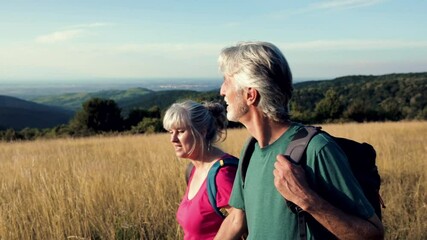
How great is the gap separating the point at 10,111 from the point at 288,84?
348 ft

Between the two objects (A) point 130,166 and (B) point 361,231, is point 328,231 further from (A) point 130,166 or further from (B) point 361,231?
(A) point 130,166

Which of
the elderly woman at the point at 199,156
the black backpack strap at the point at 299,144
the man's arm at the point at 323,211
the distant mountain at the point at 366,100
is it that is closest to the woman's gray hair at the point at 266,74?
the black backpack strap at the point at 299,144

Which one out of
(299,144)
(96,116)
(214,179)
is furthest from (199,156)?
(96,116)

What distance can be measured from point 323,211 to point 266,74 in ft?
1.70

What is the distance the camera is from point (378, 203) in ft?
5.04

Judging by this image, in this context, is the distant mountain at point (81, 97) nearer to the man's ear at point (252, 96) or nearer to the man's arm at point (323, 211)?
the man's ear at point (252, 96)

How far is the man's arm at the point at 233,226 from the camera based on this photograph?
2109 mm

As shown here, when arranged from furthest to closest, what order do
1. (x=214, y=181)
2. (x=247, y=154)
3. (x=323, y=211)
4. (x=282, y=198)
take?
(x=214, y=181) → (x=247, y=154) → (x=282, y=198) → (x=323, y=211)

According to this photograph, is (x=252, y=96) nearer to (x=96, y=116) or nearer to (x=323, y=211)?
(x=323, y=211)

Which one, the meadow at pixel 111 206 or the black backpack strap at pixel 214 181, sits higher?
the black backpack strap at pixel 214 181

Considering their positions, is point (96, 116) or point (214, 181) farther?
point (96, 116)

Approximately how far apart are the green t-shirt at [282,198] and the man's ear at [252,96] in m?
0.16

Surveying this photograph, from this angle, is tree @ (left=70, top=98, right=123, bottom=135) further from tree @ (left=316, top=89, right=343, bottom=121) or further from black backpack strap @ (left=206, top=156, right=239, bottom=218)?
black backpack strap @ (left=206, top=156, right=239, bottom=218)

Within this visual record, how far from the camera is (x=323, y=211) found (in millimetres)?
1440
